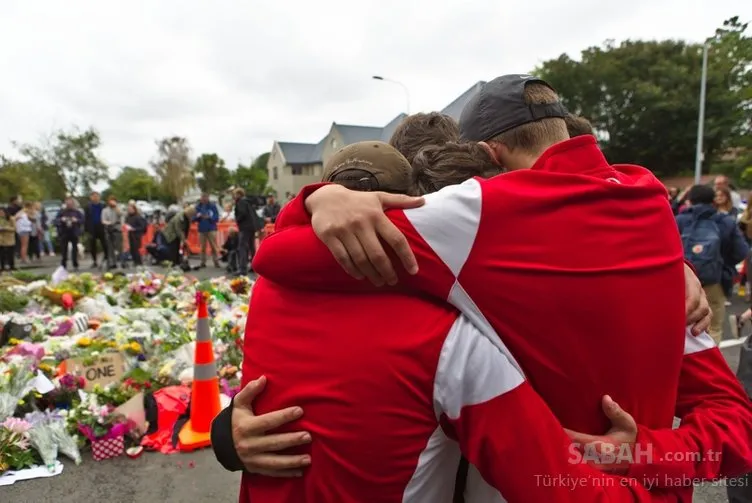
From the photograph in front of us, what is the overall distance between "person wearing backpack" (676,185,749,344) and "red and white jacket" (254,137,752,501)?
4.80m

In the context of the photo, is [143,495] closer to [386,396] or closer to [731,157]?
[386,396]

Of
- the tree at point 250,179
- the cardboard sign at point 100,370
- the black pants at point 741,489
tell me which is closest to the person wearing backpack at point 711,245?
the black pants at point 741,489

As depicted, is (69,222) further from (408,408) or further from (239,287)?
(408,408)

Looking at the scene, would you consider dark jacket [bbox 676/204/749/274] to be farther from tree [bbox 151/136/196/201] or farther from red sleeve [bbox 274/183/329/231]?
tree [bbox 151/136/196/201]

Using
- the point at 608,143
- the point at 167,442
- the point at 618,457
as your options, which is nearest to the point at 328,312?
the point at 618,457

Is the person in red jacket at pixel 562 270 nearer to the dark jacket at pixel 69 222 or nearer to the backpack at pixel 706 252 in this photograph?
the backpack at pixel 706 252

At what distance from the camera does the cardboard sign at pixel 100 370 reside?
4.36m

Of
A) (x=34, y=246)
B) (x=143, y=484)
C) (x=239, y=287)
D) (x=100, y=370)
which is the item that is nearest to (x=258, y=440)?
(x=143, y=484)

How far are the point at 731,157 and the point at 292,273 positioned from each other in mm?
44351

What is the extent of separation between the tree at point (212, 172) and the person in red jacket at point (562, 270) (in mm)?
63855

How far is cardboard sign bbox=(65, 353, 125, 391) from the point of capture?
4.36 m

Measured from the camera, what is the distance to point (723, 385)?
1279 millimetres

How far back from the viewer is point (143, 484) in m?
3.34

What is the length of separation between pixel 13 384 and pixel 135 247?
10843mm
